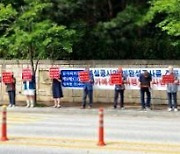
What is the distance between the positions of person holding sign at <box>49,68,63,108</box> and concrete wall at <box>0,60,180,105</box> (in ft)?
6.36

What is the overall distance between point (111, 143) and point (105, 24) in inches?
531

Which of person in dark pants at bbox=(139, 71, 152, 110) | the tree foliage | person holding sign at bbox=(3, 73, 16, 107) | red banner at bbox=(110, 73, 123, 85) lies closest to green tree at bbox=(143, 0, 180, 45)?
the tree foliage

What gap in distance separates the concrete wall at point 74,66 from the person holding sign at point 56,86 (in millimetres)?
1938

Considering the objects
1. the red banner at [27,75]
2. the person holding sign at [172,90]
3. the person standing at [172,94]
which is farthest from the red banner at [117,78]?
the red banner at [27,75]

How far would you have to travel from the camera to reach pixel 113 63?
27.6 m

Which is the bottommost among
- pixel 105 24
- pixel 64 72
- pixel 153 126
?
pixel 153 126

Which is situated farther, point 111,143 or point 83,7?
point 83,7

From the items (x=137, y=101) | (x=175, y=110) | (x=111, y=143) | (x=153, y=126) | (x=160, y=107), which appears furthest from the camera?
(x=137, y=101)

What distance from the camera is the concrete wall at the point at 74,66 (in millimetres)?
26750

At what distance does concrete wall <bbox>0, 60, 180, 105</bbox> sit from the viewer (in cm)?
2675

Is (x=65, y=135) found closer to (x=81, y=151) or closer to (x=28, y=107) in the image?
(x=81, y=151)

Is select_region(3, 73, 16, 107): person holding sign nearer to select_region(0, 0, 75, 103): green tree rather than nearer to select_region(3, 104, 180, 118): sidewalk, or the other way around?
select_region(3, 104, 180, 118): sidewalk

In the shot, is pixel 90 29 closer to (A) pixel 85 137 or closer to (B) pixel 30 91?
(B) pixel 30 91

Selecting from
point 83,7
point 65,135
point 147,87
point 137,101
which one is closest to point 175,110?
point 147,87
